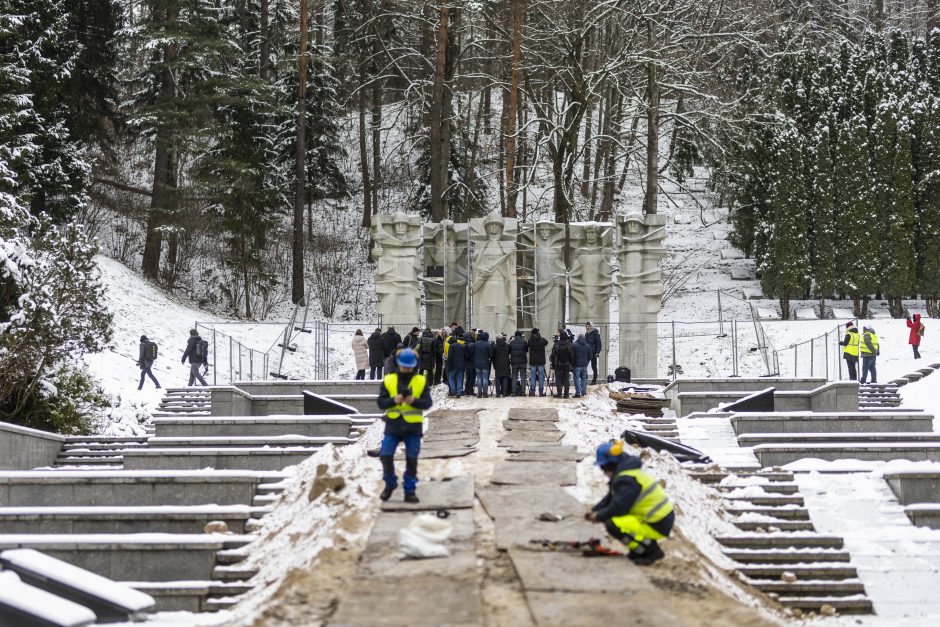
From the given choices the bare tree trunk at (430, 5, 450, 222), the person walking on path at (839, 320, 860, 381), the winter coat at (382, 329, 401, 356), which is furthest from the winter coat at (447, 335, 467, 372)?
the bare tree trunk at (430, 5, 450, 222)

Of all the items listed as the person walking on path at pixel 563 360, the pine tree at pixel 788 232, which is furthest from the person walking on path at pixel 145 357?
the pine tree at pixel 788 232

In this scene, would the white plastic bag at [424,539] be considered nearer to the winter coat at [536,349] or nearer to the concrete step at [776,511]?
the concrete step at [776,511]

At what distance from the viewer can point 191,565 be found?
11531 mm

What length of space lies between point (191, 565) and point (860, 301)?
1300 inches

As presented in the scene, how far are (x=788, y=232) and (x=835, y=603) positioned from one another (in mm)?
28622

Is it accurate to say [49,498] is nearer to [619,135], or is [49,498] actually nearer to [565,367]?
[565,367]

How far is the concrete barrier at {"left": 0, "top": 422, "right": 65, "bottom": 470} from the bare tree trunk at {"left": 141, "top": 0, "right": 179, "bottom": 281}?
17003mm

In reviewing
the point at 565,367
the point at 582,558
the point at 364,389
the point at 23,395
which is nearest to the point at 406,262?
the point at 364,389

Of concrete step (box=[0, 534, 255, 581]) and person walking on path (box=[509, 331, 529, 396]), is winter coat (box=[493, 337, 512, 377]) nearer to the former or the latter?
person walking on path (box=[509, 331, 529, 396])

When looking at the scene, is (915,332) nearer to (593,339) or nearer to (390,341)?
(593,339)

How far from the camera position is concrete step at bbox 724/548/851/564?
1199 centimetres

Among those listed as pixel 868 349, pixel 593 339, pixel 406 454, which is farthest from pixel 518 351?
pixel 406 454

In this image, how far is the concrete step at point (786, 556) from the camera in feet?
39.3

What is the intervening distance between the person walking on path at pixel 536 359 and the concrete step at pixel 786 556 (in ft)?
31.7
